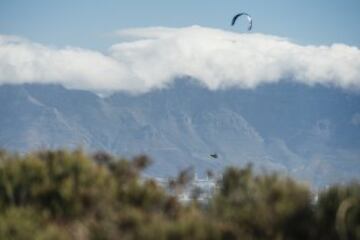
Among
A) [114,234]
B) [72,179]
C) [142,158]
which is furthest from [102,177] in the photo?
[114,234]

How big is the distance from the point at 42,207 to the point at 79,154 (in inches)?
204

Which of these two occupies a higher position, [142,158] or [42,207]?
[142,158]

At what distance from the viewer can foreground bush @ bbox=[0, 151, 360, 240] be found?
34719 millimetres

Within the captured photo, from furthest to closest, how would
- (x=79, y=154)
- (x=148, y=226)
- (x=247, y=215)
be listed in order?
(x=79, y=154) → (x=247, y=215) → (x=148, y=226)

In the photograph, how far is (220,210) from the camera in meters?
40.2

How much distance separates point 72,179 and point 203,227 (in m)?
10.4

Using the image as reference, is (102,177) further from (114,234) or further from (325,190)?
(325,190)

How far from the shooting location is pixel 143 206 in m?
40.8

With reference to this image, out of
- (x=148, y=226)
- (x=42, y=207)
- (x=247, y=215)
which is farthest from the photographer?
(x=42, y=207)

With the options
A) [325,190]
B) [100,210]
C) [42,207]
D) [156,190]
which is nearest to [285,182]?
[325,190]

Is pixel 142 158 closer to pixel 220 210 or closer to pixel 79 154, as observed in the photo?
pixel 79 154

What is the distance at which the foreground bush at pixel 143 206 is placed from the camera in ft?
114

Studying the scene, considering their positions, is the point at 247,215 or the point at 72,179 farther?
the point at 72,179

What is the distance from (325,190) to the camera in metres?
42.1
